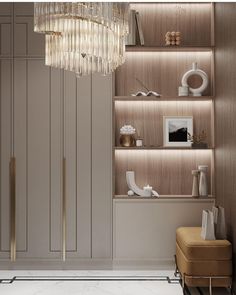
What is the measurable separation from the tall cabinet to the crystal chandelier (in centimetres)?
187

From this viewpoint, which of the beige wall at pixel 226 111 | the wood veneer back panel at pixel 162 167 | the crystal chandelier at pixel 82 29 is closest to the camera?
the crystal chandelier at pixel 82 29

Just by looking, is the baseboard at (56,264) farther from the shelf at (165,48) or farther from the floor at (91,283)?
the shelf at (165,48)

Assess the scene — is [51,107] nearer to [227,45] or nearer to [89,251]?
[89,251]

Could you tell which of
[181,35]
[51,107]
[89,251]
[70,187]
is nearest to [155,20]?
[181,35]

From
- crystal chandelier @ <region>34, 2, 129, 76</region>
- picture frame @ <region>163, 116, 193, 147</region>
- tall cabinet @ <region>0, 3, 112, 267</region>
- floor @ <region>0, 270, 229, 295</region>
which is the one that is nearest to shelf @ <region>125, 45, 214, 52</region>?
tall cabinet @ <region>0, 3, 112, 267</region>

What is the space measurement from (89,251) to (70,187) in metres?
0.71

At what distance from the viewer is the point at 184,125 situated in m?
4.58

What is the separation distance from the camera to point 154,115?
4660 mm

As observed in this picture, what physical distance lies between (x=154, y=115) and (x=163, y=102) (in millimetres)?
178

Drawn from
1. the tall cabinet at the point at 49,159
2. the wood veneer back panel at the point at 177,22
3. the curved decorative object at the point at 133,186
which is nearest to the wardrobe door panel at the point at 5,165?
the tall cabinet at the point at 49,159

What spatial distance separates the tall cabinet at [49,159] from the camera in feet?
14.5

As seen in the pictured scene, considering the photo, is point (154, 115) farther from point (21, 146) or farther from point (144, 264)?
point (144, 264)

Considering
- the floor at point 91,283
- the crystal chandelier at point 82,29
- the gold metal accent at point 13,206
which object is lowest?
the floor at point 91,283

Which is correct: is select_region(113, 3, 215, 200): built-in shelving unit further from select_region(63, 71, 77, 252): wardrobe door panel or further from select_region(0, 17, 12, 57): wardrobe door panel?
select_region(0, 17, 12, 57): wardrobe door panel
